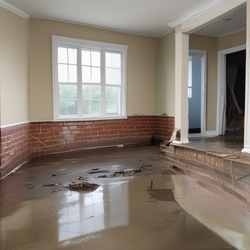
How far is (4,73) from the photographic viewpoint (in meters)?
4.15

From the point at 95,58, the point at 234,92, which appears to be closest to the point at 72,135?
the point at 95,58

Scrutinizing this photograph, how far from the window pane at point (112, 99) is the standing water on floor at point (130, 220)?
3432 millimetres

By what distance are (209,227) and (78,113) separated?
4.43 m

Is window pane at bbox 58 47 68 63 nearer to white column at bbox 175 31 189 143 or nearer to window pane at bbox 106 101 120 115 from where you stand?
window pane at bbox 106 101 120 115

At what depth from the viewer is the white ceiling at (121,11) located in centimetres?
441

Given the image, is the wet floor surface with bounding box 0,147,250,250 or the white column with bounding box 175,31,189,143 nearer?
the wet floor surface with bounding box 0,147,250,250

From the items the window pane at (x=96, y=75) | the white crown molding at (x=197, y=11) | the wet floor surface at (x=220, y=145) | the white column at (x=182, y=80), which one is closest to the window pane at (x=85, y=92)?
the window pane at (x=96, y=75)

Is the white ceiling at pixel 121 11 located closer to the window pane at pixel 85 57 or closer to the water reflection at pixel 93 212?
the window pane at pixel 85 57

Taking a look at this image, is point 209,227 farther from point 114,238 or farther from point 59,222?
point 59,222

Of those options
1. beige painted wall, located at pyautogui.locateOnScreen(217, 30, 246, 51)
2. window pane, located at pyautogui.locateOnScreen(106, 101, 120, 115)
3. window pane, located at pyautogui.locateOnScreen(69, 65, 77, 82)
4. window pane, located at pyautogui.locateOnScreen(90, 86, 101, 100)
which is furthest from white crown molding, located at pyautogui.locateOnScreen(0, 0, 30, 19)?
beige painted wall, located at pyautogui.locateOnScreen(217, 30, 246, 51)

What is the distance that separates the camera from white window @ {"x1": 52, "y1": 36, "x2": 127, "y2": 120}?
18.1 ft

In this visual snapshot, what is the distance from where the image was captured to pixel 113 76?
20.6 feet

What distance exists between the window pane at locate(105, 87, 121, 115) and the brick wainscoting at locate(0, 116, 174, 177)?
0.32 meters

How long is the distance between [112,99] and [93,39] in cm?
169
